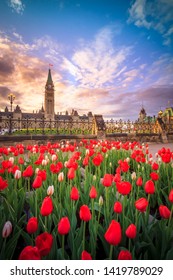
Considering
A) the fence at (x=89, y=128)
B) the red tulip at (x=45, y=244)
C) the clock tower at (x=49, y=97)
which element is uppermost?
the clock tower at (x=49, y=97)

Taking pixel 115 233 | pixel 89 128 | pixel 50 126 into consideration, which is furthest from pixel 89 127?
pixel 115 233

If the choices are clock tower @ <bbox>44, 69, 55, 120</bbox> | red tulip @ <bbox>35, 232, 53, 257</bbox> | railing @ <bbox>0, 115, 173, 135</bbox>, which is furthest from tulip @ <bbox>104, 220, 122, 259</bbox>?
clock tower @ <bbox>44, 69, 55, 120</bbox>

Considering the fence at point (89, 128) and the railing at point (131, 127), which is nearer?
the fence at point (89, 128)

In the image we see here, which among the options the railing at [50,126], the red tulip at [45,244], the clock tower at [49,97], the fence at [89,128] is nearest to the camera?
the red tulip at [45,244]

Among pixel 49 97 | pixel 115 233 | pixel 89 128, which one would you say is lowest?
pixel 115 233

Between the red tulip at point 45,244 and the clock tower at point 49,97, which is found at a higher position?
the clock tower at point 49,97

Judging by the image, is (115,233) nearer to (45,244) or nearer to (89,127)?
(45,244)

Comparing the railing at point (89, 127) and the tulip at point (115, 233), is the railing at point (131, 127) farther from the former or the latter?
the tulip at point (115, 233)

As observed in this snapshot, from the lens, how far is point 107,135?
41.1 ft

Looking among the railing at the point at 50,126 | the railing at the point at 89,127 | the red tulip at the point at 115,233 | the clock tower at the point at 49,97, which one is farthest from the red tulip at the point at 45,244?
the clock tower at the point at 49,97

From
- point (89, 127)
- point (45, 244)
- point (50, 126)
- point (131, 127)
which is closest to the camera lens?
point (45, 244)

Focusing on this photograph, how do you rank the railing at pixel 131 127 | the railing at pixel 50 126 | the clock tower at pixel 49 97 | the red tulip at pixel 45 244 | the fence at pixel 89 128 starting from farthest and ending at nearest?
the clock tower at pixel 49 97, the railing at pixel 131 127, the fence at pixel 89 128, the railing at pixel 50 126, the red tulip at pixel 45 244
